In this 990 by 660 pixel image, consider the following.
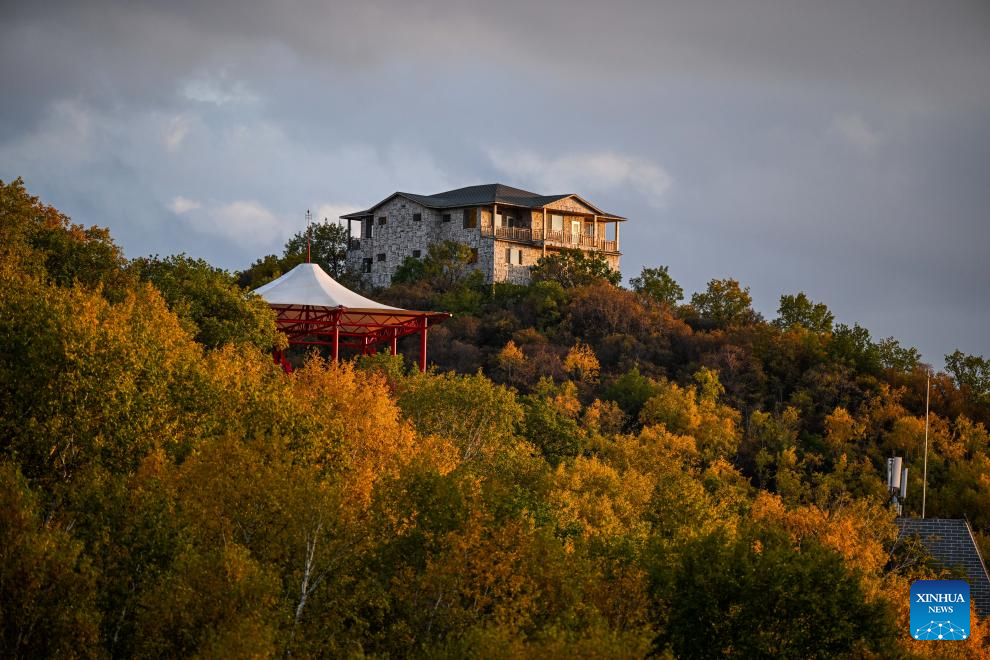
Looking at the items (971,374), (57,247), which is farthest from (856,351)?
(57,247)

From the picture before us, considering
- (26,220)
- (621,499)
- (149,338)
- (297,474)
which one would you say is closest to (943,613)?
(621,499)

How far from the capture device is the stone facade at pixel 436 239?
78125 mm

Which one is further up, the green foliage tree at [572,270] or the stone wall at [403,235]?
the stone wall at [403,235]

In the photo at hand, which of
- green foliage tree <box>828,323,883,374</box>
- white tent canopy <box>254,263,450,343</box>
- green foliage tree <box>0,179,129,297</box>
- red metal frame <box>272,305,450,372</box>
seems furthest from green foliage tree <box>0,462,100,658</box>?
green foliage tree <box>828,323,883,374</box>

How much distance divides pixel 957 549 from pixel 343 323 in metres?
25.6

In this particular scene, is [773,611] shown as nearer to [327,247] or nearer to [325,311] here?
[325,311]

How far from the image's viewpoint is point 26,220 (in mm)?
42875

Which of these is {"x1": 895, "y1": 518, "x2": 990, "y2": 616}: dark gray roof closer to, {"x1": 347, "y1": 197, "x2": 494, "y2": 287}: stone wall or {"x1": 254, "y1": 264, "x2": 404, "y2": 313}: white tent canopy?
{"x1": 254, "y1": 264, "x2": 404, "y2": 313}: white tent canopy

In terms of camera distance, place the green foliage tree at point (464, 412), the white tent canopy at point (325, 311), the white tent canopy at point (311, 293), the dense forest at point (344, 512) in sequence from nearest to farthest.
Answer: the dense forest at point (344, 512) < the green foliage tree at point (464, 412) < the white tent canopy at point (325, 311) < the white tent canopy at point (311, 293)

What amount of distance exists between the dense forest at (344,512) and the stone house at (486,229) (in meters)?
22.9

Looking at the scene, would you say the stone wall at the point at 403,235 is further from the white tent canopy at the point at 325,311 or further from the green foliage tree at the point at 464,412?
the green foliage tree at the point at 464,412

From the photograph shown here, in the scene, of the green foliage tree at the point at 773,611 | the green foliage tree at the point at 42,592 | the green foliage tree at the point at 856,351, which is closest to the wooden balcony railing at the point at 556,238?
the green foliage tree at the point at 856,351

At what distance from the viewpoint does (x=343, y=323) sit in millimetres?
53281

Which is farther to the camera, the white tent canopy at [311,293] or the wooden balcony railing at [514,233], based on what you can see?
the wooden balcony railing at [514,233]
